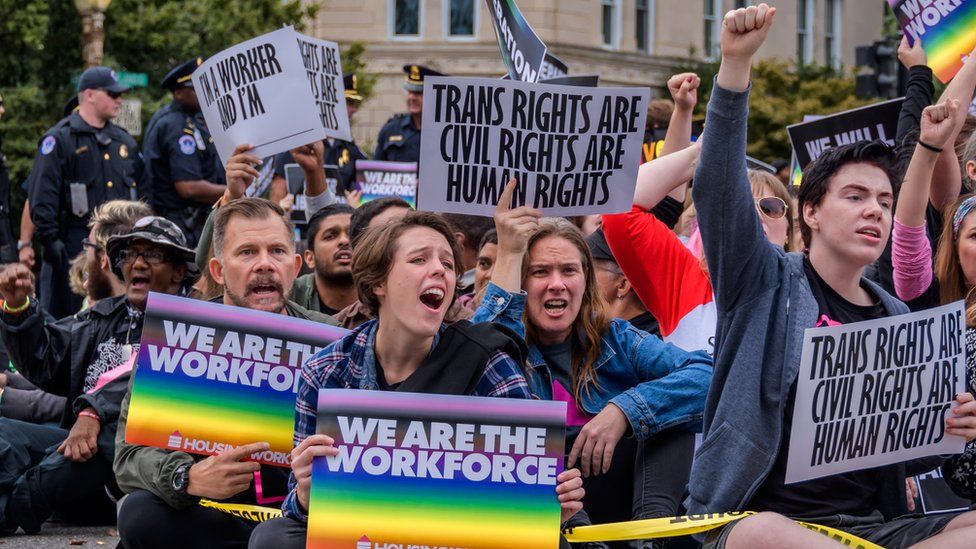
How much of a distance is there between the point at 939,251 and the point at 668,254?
1.05 meters

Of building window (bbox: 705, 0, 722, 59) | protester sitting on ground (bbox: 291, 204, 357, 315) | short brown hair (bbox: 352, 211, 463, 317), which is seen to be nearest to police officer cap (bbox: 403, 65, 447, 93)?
protester sitting on ground (bbox: 291, 204, 357, 315)

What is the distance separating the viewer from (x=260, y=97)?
812 centimetres

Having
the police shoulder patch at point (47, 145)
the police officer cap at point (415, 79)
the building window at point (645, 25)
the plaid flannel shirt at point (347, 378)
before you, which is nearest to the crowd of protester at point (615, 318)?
the plaid flannel shirt at point (347, 378)

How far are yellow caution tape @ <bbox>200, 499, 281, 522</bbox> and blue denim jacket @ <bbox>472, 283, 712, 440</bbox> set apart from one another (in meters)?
1.07

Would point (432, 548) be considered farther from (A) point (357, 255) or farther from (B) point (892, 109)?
(B) point (892, 109)

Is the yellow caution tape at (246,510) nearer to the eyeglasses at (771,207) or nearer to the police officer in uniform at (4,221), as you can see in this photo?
the eyeglasses at (771,207)

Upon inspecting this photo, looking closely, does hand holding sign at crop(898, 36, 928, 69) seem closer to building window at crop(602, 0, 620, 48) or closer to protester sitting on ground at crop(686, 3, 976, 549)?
protester sitting on ground at crop(686, 3, 976, 549)

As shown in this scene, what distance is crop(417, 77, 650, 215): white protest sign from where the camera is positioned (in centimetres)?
595

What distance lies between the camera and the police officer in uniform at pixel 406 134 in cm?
1347

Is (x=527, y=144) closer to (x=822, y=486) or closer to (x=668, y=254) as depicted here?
(x=668, y=254)

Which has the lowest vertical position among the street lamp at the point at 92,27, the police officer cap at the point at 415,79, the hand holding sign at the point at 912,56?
the hand holding sign at the point at 912,56

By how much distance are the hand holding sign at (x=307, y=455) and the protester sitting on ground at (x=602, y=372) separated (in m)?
1.06

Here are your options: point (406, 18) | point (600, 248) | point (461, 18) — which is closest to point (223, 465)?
point (600, 248)

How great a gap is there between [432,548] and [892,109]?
4.37 m
